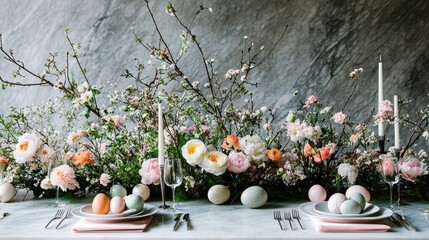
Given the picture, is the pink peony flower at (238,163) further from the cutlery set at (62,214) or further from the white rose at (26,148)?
the white rose at (26,148)

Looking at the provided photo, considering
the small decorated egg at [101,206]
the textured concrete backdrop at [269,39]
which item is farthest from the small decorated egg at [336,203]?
the textured concrete backdrop at [269,39]

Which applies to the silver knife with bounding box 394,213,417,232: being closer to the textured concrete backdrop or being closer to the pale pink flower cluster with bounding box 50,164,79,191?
the pale pink flower cluster with bounding box 50,164,79,191

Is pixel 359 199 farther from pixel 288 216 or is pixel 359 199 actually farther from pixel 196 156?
pixel 196 156

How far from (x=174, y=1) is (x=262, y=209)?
5.01 ft

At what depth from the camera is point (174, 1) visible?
287 centimetres

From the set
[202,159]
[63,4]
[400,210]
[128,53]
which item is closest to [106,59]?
[128,53]

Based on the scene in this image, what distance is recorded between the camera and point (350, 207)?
1512mm

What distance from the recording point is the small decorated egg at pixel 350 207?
151 centimetres

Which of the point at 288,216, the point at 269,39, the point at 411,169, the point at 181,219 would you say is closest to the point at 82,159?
the point at 181,219

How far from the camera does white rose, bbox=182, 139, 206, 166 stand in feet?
5.76

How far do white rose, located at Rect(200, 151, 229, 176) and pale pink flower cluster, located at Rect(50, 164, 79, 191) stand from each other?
461 millimetres

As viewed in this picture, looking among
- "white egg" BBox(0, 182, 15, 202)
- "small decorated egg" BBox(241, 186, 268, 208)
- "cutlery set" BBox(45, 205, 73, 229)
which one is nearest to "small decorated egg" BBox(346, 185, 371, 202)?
"small decorated egg" BBox(241, 186, 268, 208)

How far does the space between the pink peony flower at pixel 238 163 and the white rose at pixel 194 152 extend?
11 cm

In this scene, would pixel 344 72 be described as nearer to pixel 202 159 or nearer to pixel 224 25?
pixel 224 25
